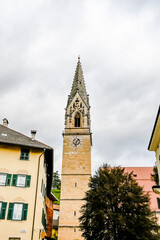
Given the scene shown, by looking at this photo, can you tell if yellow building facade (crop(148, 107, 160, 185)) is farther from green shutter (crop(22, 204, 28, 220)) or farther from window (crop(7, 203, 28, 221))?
window (crop(7, 203, 28, 221))

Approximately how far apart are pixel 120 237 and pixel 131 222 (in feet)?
5.31

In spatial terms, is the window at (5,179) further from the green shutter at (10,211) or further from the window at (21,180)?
the green shutter at (10,211)

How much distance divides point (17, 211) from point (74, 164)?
66.8 feet

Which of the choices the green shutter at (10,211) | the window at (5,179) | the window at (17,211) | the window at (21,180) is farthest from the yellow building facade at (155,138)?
the window at (5,179)

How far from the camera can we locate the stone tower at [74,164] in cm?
3156

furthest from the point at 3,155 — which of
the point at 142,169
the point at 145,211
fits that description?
the point at 142,169

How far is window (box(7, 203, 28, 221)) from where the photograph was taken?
15.8 metres

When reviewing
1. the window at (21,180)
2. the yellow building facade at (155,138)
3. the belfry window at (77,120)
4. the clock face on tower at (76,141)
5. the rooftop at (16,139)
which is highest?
the belfry window at (77,120)

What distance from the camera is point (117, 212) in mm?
19984

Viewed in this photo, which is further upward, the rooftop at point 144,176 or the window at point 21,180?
the rooftop at point 144,176

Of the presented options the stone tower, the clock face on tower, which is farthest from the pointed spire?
the clock face on tower

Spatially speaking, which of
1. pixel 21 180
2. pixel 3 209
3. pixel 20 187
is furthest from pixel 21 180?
pixel 3 209

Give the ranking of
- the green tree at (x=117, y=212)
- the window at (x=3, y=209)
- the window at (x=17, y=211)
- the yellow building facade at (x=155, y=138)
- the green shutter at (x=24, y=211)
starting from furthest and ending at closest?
the green tree at (x=117, y=212) → the green shutter at (x=24, y=211) → the window at (x=17, y=211) → the window at (x=3, y=209) → the yellow building facade at (x=155, y=138)

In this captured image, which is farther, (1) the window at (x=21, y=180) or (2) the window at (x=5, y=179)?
(1) the window at (x=21, y=180)
